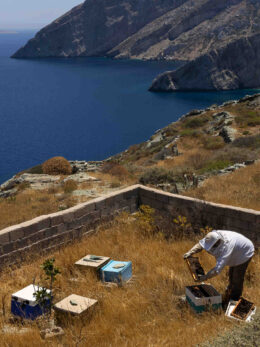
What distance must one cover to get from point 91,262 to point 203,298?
8.38 feet

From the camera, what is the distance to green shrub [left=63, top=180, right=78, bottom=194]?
1678 cm

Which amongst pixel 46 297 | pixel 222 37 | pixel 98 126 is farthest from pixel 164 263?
pixel 222 37

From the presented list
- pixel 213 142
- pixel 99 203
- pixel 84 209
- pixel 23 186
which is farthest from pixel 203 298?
Answer: pixel 213 142

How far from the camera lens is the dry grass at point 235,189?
11734 millimetres

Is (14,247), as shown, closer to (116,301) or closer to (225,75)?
(116,301)

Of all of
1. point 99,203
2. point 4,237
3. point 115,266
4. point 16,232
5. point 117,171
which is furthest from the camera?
point 117,171

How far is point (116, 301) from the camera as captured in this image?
661cm

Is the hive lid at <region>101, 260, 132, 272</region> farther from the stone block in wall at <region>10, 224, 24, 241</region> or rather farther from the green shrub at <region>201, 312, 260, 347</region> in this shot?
the green shrub at <region>201, 312, 260, 347</region>

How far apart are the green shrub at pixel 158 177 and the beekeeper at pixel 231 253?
10744mm

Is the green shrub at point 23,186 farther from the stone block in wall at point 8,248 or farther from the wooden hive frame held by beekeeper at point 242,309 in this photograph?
the wooden hive frame held by beekeeper at point 242,309

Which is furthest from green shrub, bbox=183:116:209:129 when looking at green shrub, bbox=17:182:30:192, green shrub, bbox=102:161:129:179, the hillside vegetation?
green shrub, bbox=17:182:30:192

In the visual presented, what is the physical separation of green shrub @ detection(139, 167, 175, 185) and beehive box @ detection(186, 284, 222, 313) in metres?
10.8

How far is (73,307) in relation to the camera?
6160 millimetres

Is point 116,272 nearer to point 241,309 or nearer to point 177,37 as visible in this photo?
point 241,309
